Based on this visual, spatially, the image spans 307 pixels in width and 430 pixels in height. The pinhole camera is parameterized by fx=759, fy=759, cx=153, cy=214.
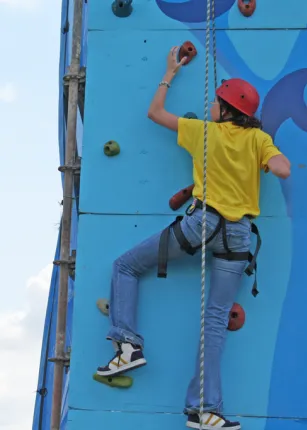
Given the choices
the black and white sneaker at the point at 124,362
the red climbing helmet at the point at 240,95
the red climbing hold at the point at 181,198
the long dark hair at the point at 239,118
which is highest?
the red climbing helmet at the point at 240,95

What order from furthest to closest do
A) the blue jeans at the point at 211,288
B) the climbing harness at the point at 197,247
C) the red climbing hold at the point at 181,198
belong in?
the red climbing hold at the point at 181,198
the climbing harness at the point at 197,247
the blue jeans at the point at 211,288

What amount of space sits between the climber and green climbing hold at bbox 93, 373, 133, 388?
6 centimetres

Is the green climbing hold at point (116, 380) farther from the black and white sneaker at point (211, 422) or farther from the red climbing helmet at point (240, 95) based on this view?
the red climbing helmet at point (240, 95)

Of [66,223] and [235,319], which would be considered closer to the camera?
[235,319]

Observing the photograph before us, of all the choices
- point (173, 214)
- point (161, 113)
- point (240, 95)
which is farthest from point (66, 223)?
point (240, 95)

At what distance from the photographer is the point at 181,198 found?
5.29 meters

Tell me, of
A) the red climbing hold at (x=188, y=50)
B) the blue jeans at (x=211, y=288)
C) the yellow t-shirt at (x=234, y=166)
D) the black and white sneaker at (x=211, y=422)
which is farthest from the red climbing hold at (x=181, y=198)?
the black and white sneaker at (x=211, y=422)

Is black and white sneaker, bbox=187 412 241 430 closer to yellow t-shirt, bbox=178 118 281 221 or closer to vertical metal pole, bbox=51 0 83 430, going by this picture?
yellow t-shirt, bbox=178 118 281 221

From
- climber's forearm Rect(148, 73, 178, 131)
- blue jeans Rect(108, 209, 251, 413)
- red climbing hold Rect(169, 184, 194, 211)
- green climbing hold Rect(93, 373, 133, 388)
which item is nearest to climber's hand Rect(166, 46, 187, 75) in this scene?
climber's forearm Rect(148, 73, 178, 131)

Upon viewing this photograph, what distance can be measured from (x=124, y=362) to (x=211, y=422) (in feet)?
2.22

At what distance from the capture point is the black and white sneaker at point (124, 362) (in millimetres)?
4914

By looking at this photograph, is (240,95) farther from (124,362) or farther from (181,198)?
(124,362)

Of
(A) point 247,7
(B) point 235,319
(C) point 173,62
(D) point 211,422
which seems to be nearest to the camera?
(D) point 211,422

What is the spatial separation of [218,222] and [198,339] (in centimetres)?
80
